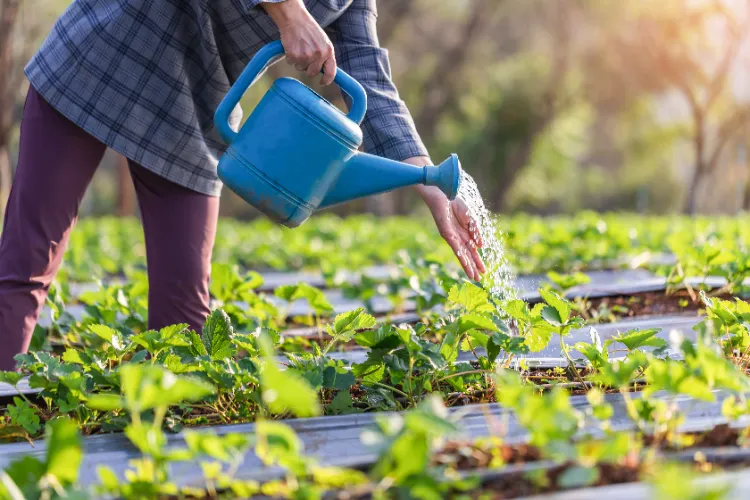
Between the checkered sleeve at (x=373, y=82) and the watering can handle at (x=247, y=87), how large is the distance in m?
0.34

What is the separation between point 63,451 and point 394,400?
0.87m

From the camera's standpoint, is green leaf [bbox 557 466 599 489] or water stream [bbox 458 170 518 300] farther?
water stream [bbox 458 170 518 300]

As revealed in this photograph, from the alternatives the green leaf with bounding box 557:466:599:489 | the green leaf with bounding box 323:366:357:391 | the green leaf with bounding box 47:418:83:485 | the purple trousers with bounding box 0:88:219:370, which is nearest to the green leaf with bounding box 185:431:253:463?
the green leaf with bounding box 47:418:83:485

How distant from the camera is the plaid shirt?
87.9 inches

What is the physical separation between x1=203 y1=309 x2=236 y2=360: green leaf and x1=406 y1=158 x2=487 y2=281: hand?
1.99ft

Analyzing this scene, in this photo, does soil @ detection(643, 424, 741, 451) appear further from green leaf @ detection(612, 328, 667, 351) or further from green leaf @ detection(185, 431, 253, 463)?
green leaf @ detection(185, 431, 253, 463)

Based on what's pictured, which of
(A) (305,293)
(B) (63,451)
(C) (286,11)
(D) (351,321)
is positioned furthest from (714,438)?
(A) (305,293)

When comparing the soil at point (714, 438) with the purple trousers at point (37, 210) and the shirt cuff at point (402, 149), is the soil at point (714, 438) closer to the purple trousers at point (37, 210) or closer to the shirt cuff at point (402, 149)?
the shirt cuff at point (402, 149)

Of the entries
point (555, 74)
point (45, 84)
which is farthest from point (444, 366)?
point (555, 74)

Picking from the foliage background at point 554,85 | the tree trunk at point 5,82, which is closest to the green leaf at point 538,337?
the tree trunk at point 5,82

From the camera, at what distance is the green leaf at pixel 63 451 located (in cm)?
109

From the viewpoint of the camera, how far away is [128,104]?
2295 mm

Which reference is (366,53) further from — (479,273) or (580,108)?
(580,108)

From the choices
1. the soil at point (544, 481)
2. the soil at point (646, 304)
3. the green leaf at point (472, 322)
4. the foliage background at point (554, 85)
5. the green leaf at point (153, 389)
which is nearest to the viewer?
the green leaf at point (153, 389)
